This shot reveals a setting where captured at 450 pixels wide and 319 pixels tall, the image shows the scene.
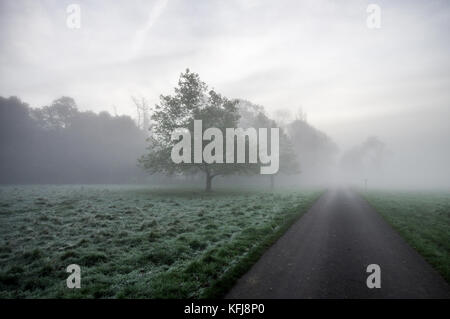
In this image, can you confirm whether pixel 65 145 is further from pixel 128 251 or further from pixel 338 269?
pixel 338 269

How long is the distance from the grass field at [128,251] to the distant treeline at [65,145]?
158 ft

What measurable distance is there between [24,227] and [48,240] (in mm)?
3090

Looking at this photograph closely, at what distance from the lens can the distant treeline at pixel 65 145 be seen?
177 feet

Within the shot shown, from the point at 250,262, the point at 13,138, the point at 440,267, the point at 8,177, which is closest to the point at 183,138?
the point at 250,262

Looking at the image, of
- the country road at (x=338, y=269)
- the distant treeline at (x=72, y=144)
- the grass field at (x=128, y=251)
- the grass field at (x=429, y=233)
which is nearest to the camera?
the country road at (x=338, y=269)

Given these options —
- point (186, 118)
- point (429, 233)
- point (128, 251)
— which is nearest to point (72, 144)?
point (186, 118)

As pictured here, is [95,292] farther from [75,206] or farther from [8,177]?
[8,177]

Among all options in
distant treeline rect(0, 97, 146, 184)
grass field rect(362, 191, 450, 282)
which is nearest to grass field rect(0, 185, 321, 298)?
grass field rect(362, 191, 450, 282)

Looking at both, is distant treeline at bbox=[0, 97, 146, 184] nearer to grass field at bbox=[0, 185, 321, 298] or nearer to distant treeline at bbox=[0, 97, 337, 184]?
distant treeline at bbox=[0, 97, 337, 184]

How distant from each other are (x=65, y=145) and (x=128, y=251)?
68.1m

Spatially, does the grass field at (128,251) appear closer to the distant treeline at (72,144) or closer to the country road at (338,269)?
the country road at (338,269)

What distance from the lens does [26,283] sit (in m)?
6.22

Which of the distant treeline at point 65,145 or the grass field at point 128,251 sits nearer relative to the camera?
the grass field at point 128,251

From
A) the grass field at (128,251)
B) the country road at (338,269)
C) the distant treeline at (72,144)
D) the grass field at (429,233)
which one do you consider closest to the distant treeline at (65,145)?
the distant treeline at (72,144)
